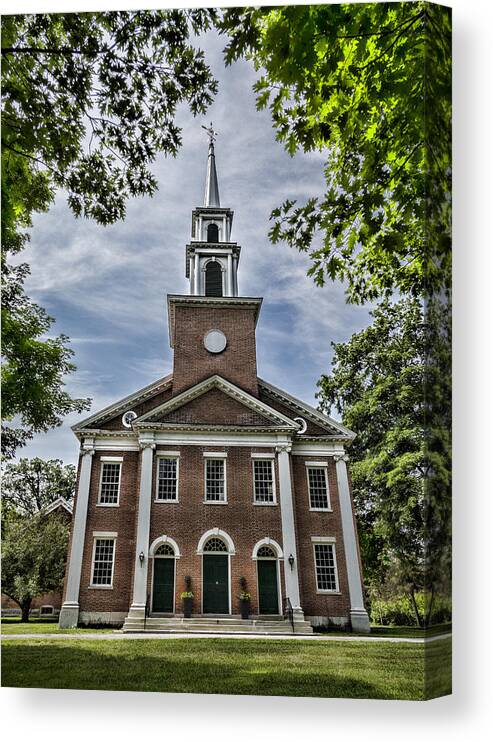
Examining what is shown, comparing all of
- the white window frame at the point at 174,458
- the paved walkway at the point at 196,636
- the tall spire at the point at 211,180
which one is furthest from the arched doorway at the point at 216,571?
the tall spire at the point at 211,180

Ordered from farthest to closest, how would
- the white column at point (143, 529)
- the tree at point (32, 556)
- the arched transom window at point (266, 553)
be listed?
the arched transom window at point (266, 553) < the tree at point (32, 556) < the white column at point (143, 529)

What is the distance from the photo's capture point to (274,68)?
6883 millimetres

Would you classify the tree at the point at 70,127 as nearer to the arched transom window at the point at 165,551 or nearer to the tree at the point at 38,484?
the tree at the point at 38,484

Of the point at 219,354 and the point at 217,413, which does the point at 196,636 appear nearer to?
the point at 217,413

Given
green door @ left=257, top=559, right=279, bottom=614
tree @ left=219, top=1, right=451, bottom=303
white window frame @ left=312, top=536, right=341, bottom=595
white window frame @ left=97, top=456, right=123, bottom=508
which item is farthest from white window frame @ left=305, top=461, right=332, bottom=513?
white window frame @ left=97, top=456, right=123, bottom=508

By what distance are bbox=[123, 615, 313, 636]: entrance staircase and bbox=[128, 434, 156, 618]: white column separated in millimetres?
118

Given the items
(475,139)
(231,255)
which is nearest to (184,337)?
(231,255)

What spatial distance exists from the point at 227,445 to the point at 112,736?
311cm

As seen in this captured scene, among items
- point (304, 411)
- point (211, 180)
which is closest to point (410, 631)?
point (304, 411)

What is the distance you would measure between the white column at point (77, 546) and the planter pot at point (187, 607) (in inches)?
43.3

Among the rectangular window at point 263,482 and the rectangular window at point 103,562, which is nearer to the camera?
the rectangular window at point 103,562

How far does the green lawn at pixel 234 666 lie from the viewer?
6.02 meters

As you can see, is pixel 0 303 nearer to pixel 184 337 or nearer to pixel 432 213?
pixel 184 337

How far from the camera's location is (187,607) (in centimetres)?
702
